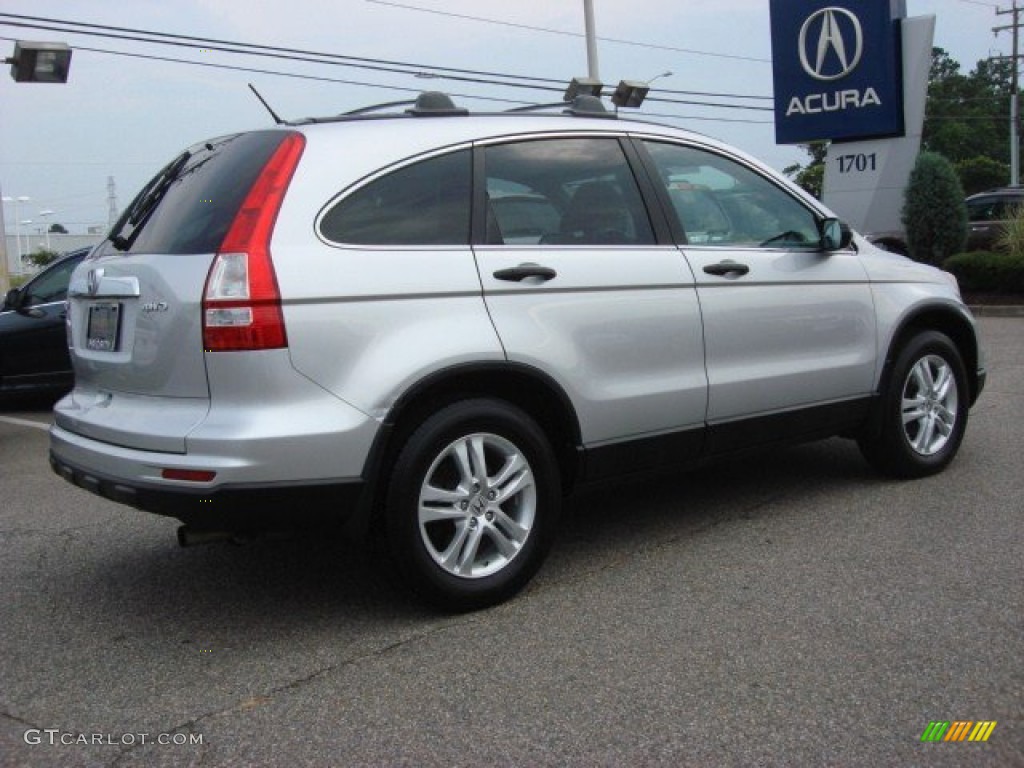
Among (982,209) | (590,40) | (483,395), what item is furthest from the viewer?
(982,209)

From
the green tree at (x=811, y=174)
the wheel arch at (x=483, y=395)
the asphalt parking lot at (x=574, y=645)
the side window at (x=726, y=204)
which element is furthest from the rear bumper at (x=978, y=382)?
the green tree at (x=811, y=174)

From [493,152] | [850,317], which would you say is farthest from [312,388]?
[850,317]

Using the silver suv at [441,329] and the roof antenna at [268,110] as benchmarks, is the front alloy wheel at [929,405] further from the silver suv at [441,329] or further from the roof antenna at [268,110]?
the roof antenna at [268,110]

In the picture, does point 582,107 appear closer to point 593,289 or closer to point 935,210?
point 593,289

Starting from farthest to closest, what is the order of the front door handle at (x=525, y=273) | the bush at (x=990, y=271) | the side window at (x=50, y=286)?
the bush at (x=990, y=271) → the side window at (x=50, y=286) → the front door handle at (x=525, y=273)

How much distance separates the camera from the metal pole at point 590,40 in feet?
71.7

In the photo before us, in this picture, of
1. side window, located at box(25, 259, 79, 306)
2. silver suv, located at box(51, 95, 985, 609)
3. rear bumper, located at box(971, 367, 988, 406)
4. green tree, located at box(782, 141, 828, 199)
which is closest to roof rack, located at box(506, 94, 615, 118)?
silver suv, located at box(51, 95, 985, 609)

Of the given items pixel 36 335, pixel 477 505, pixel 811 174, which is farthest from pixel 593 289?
pixel 811 174

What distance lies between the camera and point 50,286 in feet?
33.1

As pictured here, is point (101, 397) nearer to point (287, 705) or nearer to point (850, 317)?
point (287, 705)

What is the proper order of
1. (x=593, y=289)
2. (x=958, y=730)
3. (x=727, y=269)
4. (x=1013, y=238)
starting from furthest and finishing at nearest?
(x=1013, y=238)
(x=727, y=269)
(x=593, y=289)
(x=958, y=730)

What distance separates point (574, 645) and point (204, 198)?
80.3 inches

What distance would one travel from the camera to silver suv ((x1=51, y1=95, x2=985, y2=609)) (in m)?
3.35

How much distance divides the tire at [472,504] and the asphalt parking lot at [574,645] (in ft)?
0.53
